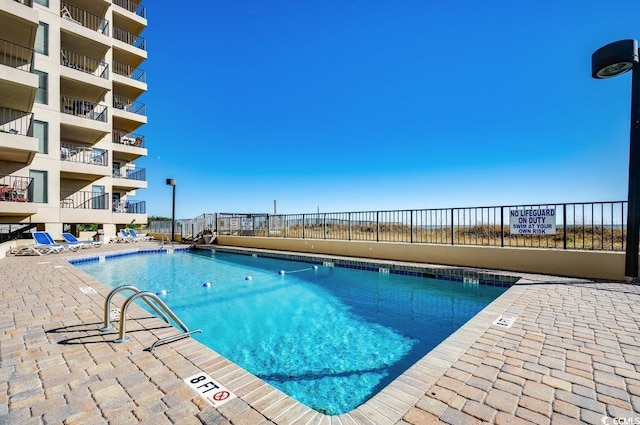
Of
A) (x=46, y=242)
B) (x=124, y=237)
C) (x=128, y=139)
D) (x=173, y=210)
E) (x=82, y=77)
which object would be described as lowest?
(x=124, y=237)

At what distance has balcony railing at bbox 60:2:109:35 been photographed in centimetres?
1686

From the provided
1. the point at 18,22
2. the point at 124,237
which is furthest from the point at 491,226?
the point at 124,237

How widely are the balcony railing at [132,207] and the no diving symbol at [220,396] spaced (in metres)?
21.8

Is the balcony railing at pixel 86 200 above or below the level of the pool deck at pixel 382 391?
above

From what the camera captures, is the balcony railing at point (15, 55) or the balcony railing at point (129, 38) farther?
the balcony railing at point (129, 38)

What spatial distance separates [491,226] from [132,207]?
868 inches

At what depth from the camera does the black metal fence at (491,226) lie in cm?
723

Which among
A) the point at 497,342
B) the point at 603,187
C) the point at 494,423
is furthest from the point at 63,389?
the point at 603,187

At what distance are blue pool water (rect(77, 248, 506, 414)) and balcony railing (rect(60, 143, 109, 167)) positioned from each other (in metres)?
9.06

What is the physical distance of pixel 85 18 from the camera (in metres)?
17.6

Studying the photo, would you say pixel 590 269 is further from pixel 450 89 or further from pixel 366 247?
pixel 450 89

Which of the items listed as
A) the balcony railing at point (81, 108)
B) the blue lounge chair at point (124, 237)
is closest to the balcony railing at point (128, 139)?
the balcony railing at point (81, 108)

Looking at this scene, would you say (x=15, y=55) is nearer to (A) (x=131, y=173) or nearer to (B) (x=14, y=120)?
(B) (x=14, y=120)

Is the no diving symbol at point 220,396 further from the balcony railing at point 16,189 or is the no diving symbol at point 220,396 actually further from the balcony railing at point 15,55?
the balcony railing at point 15,55
